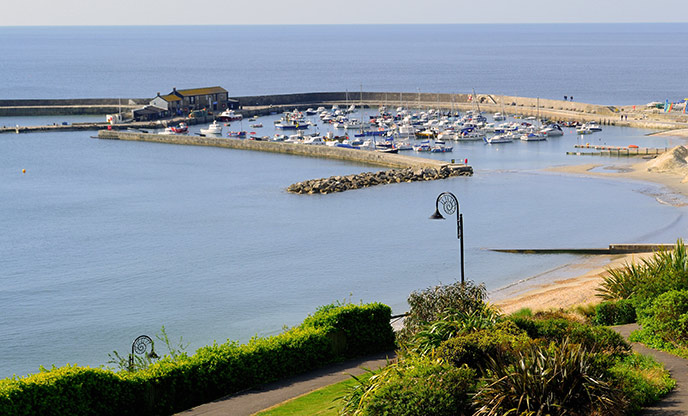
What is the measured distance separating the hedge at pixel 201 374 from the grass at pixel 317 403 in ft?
4.84

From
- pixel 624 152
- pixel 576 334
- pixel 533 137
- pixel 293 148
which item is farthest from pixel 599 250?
pixel 533 137

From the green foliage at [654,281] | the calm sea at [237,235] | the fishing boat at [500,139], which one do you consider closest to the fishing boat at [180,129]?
the calm sea at [237,235]

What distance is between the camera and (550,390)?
42.0 ft

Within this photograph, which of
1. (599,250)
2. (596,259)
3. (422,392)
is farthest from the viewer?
(599,250)

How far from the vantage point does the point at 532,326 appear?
16.6 metres

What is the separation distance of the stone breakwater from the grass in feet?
148

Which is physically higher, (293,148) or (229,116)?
(229,116)

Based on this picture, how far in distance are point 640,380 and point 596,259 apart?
2799cm

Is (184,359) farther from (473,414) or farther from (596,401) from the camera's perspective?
(596,401)

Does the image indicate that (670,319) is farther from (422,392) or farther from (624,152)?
(624,152)

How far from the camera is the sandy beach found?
99.4 feet

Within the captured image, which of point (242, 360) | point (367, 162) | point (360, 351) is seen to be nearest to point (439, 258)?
point (360, 351)

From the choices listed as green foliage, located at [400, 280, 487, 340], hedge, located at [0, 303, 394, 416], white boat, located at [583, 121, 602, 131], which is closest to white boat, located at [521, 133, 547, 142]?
white boat, located at [583, 121, 602, 131]

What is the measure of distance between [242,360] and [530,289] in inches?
799
